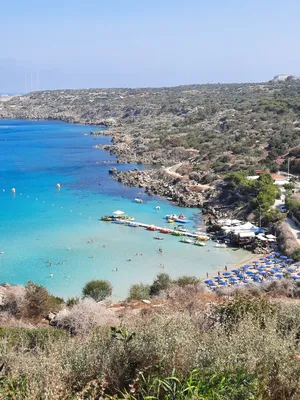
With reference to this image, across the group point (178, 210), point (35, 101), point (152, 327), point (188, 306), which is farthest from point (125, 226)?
point (35, 101)

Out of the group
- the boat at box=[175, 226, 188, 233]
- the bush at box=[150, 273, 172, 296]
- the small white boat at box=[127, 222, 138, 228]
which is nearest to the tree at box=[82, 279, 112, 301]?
the bush at box=[150, 273, 172, 296]

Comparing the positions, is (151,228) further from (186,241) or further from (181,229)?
(186,241)

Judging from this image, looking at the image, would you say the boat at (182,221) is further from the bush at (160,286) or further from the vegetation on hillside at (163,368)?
the vegetation on hillside at (163,368)

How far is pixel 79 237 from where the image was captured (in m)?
29.4

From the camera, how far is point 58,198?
40781 mm

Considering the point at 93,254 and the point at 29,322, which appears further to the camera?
the point at 93,254

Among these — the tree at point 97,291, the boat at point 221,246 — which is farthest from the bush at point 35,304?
the boat at point 221,246

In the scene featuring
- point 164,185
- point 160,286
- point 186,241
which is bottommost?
point 186,241

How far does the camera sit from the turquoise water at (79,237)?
2327cm

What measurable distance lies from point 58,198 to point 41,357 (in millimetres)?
35214

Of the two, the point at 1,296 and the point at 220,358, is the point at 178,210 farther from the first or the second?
the point at 220,358

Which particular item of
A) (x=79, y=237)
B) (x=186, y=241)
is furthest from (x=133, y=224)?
(x=186, y=241)

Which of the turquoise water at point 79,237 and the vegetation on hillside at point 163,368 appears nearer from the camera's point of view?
the vegetation on hillside at point 163,368

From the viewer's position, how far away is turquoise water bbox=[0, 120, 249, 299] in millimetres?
23266
